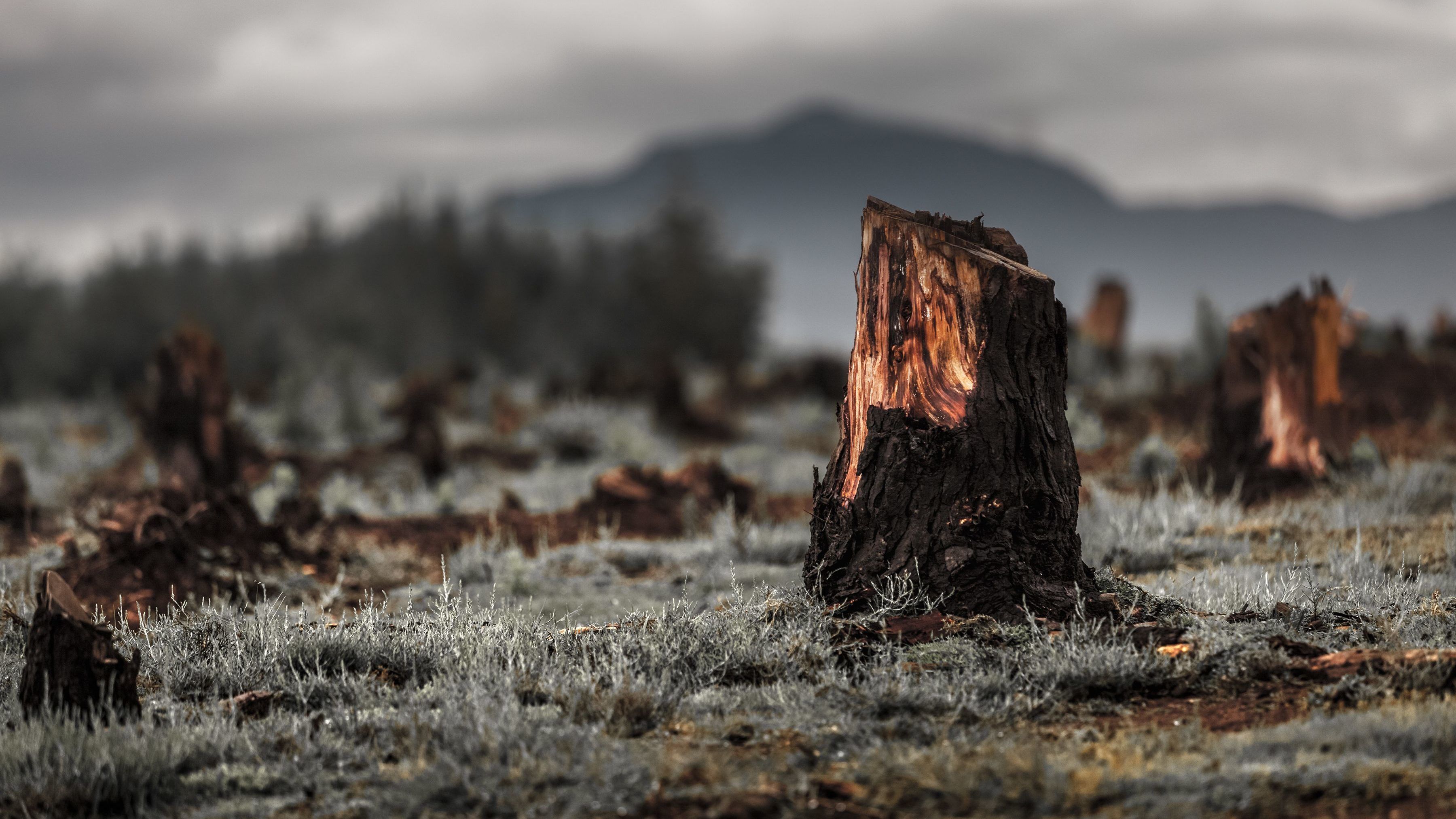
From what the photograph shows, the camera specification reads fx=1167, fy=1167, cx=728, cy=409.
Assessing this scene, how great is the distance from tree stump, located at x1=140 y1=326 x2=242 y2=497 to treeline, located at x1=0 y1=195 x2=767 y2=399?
7555 millimetres

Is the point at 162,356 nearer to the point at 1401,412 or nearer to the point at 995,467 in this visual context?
the point at 995,467

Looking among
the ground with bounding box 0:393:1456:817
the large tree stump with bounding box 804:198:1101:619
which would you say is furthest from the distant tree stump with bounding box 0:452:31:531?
the large tree stump with bounding box 804:198:1101:619

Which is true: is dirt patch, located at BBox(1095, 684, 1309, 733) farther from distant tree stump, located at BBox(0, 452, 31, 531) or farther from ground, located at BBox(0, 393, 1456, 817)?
distant tree stump, located at BBox(0, 452, 31, 531)

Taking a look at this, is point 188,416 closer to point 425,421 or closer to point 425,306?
point 425,421

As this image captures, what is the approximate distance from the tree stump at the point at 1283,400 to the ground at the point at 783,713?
3396 millimetres

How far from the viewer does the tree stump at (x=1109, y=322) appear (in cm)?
1975

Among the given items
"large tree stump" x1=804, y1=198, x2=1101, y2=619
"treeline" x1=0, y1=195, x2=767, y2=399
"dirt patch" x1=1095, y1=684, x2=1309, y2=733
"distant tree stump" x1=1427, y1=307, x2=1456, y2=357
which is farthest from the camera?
"treeline" x1=0, y1=195, x2=767, y2=399

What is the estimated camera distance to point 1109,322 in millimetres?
20109

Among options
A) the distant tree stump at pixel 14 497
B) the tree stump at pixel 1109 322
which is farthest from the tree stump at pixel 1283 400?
the tree stump at pixel 1109 322

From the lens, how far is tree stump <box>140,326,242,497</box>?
9.85 meters

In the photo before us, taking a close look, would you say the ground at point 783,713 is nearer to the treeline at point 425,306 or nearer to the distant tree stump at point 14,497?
the distant tree stump at point 14,497

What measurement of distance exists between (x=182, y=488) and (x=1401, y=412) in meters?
12.2

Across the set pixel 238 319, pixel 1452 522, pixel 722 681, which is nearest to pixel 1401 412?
pixel 1452 522

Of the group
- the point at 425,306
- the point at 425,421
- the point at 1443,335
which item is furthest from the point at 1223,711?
the point at 425,306
